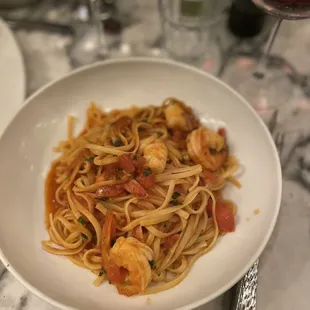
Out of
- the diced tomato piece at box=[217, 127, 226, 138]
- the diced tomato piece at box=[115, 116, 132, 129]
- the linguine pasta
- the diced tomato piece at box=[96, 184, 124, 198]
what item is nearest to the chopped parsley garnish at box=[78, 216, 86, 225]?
the linguine pasta

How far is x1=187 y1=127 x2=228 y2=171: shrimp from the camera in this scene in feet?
5.67

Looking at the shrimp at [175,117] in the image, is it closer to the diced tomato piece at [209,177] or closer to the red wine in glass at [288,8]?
the diced tomato piece at [209,177]

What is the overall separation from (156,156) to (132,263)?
0.43 meters

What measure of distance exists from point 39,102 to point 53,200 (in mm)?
459

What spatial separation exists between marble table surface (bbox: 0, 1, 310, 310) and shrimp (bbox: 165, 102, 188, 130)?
52 centimetres

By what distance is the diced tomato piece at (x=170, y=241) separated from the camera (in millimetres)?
1622

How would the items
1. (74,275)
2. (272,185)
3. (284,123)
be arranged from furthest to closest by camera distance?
(284,123)
(272,185)
(74,275)

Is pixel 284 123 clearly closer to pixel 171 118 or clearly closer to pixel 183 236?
pixel 171 118

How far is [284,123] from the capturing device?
2135mm

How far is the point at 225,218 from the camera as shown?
166 cm

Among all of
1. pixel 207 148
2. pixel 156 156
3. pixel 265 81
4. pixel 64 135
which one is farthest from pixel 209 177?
pixel 265 81

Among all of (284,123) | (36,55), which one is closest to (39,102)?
(36,55)

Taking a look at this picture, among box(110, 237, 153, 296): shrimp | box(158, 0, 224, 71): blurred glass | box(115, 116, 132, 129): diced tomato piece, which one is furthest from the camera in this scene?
box(158, 0, 224, 71): blurred glass

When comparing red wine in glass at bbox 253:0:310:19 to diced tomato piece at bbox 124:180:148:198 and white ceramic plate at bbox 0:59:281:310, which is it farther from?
diced tomato piece at bbox 124:180:148:198
